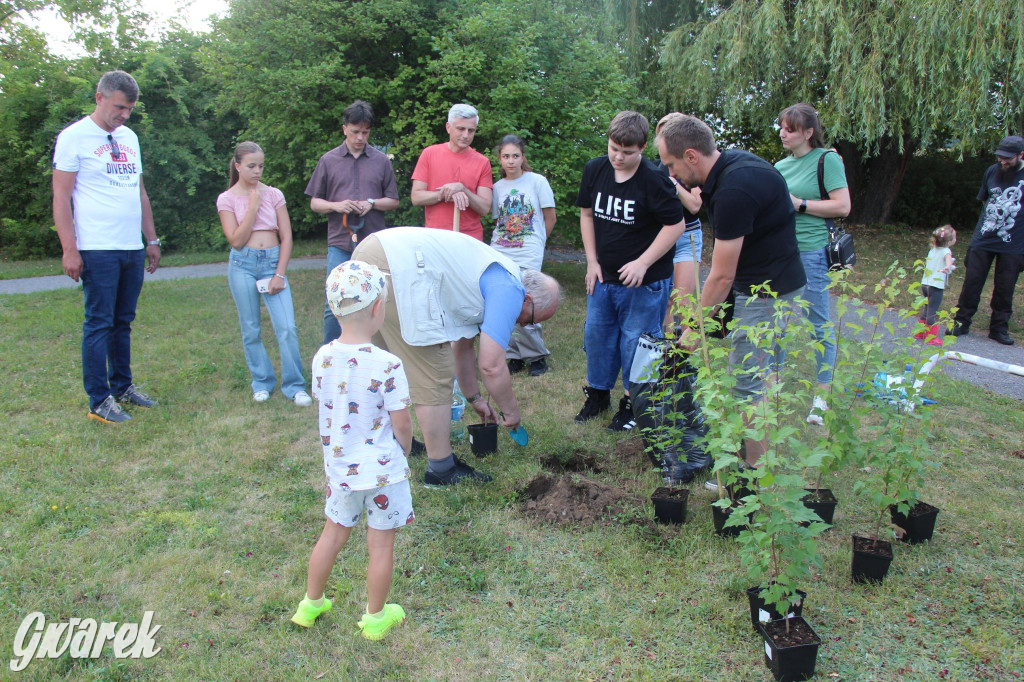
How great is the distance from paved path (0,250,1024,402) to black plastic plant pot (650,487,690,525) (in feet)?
9.09

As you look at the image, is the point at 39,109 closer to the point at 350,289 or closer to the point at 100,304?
the point at 100,304

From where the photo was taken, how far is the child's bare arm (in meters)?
2.58

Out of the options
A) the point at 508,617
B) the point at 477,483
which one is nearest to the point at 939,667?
the point at 508,617

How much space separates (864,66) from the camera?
9.95 metres

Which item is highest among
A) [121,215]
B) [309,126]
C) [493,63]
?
[493,63]

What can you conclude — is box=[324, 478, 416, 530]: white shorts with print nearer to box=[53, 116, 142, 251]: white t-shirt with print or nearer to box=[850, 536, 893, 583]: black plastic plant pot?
box=[850, 536, 893, 583]: black plastic plant pot

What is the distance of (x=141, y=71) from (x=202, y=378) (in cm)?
863

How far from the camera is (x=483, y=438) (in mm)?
4246

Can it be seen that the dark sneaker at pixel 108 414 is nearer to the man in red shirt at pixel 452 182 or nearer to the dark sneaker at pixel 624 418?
the man in red shirt at pixel 452 182

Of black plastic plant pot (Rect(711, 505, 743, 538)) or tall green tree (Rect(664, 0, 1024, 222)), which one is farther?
tall green tree (Rect(664, 0, 1024, 222))

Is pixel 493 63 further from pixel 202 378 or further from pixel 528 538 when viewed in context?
pixel 528 538

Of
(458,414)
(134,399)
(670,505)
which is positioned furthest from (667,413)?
(134,399)

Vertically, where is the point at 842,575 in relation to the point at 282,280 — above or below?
below

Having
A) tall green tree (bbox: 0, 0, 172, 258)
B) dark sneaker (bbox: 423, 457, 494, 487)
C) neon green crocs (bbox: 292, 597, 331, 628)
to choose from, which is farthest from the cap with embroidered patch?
tall green tree (bbox: 0, 0, 172, 258)
